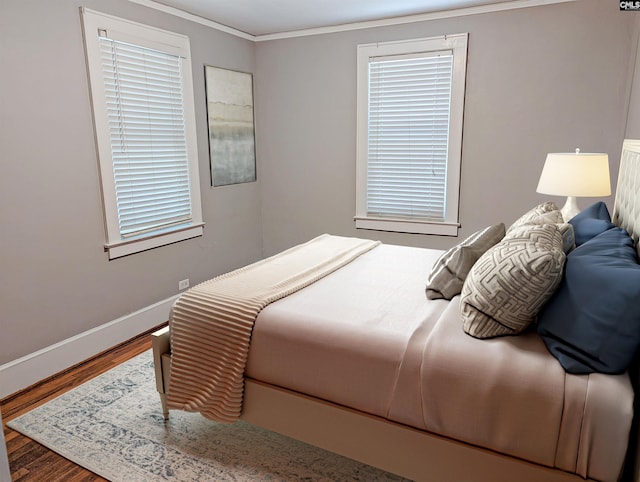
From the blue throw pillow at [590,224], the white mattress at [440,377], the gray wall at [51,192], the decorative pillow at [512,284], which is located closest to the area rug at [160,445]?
the white mattress at [440,377]

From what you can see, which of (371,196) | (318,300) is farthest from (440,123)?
(318,300)

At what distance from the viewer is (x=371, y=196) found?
13.6ft

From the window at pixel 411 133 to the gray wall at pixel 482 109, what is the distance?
93mm

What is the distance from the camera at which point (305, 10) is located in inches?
137

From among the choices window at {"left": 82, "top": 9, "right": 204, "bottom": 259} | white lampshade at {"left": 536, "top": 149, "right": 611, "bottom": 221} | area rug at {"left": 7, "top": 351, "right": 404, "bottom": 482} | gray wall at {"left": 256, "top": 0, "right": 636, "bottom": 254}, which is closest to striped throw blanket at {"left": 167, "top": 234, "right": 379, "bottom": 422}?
area rug at {"left": 7, "top": 351, "right": 404, "bottom": 482}

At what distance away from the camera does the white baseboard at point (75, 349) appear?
2557 mm

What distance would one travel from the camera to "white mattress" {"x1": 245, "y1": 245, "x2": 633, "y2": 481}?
134 cm

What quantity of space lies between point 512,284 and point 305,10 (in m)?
2.93

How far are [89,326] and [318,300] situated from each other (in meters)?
1.88

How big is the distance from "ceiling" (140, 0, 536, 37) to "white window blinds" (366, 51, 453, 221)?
37 centimetres

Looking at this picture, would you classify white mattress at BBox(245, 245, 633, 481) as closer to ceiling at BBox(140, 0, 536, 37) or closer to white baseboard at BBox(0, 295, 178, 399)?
white baseboard at BBox(0, 295, 178, 399)

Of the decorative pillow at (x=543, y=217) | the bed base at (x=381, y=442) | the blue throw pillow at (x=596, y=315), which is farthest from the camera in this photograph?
the decorative pillow at (x=543, y=217)

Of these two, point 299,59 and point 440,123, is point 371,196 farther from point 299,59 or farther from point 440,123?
Answer: point 299,59

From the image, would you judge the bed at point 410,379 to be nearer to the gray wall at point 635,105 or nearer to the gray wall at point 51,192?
the gray wall at point 635,105
